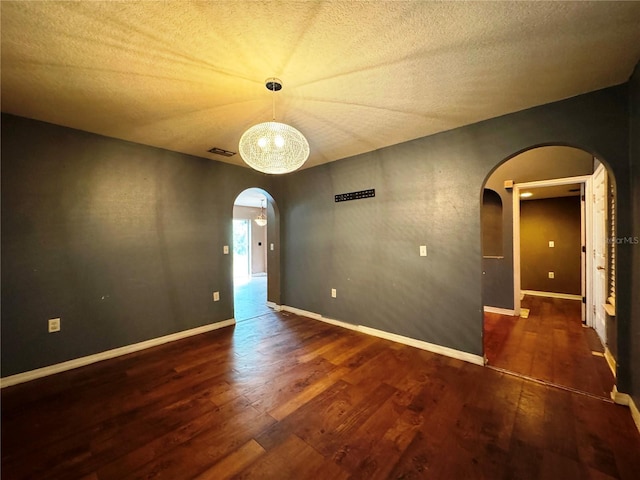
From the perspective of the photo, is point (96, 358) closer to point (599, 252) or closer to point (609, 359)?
point (609, 359)

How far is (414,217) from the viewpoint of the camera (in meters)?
2.91

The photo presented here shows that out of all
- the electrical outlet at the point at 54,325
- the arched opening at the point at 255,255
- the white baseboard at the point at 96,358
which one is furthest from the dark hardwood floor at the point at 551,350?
the electrical outlet at the point at 54,325

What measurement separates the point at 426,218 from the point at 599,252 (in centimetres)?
224

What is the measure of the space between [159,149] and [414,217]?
3.22 meters

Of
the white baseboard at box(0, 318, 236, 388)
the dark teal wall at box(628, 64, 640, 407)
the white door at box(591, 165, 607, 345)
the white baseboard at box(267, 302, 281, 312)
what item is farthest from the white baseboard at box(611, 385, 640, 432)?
the white baseboard at box(0, 318, 236, 388)

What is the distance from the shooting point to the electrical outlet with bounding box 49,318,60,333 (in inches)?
94.3

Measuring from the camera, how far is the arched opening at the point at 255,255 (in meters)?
4.50

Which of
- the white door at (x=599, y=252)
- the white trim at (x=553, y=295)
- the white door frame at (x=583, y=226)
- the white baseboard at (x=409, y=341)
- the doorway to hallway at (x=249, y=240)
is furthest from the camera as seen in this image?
the doorway to hallway at (x=249, y=240)

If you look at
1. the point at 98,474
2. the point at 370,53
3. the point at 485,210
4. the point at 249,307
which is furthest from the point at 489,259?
the point at 98,474

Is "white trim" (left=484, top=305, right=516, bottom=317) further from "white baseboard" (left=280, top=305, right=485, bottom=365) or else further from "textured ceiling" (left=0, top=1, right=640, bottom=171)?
"textured ceiling" (left=0, top=1, right=640, bottom=171)

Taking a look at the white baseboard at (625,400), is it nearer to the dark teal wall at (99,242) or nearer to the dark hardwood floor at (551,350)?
the dark hardwood floor at (551,350)

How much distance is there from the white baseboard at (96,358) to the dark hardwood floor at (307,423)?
10 centimetres

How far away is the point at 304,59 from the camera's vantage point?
1.57 metres

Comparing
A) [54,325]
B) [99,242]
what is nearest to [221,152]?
[99,242]
